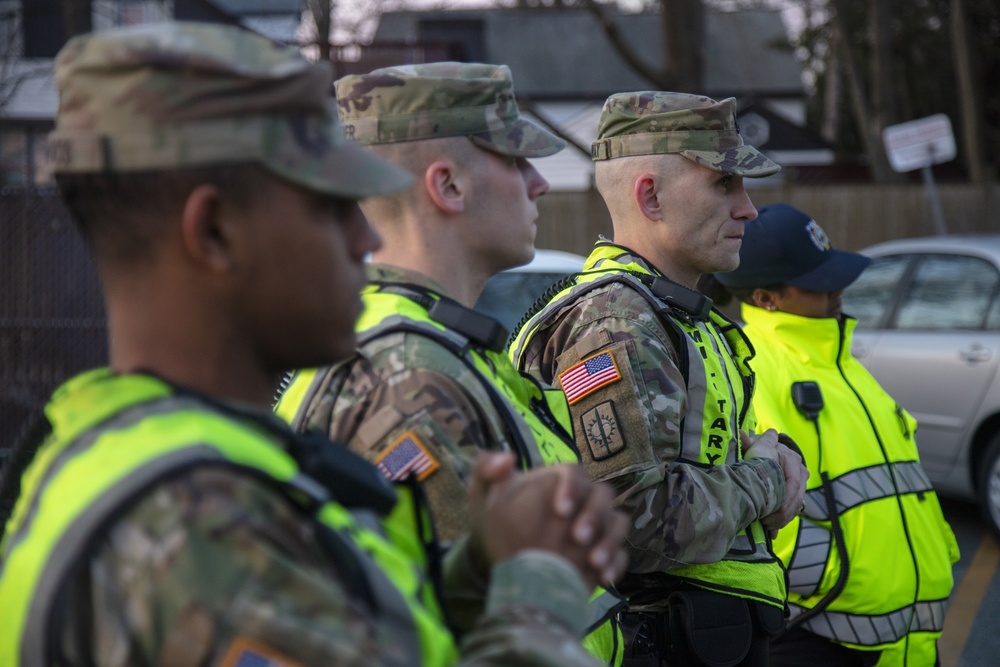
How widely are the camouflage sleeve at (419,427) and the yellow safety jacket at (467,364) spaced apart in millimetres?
40

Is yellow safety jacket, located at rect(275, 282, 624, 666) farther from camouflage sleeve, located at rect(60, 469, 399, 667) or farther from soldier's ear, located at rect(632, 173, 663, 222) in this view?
soldier's ear, located at rect(632, 173, 663, 222)

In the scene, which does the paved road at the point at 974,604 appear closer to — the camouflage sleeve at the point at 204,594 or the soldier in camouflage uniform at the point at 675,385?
the soldier in camouflage uniform at the point at 675,385

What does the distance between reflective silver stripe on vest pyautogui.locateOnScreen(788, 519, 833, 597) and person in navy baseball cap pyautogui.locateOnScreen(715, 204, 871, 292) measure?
2.71ft

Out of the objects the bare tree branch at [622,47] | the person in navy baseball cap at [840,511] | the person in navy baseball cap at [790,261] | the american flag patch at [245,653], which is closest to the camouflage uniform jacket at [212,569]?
the american flag patch at [245,653]

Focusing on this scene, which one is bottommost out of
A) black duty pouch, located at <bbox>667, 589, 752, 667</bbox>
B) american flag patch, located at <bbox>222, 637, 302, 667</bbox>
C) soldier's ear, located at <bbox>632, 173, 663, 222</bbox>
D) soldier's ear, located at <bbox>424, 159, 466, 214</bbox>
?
black duty pouch, located at <bbox>667, 589, 752, 667</bbox>

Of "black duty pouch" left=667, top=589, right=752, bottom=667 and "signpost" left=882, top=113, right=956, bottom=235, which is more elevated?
"signpost" left=882, top=113, right=956, bottom=235

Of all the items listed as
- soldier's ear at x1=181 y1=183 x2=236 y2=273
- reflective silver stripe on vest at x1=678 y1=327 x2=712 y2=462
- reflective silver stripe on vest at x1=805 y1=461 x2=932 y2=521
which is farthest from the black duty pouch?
soldier's ear at x1=181 y1=183 x2=236 y2=273

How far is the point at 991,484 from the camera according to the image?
6.84m

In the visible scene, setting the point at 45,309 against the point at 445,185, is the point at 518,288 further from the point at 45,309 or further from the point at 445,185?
the point at 45,309

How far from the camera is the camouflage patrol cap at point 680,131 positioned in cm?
310

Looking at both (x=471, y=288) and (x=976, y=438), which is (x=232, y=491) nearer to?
(x=471, y=288)

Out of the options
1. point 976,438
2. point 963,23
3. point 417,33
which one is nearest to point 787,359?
point 976,438

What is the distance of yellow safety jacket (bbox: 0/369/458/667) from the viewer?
46.7 inches

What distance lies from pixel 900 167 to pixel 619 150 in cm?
895
